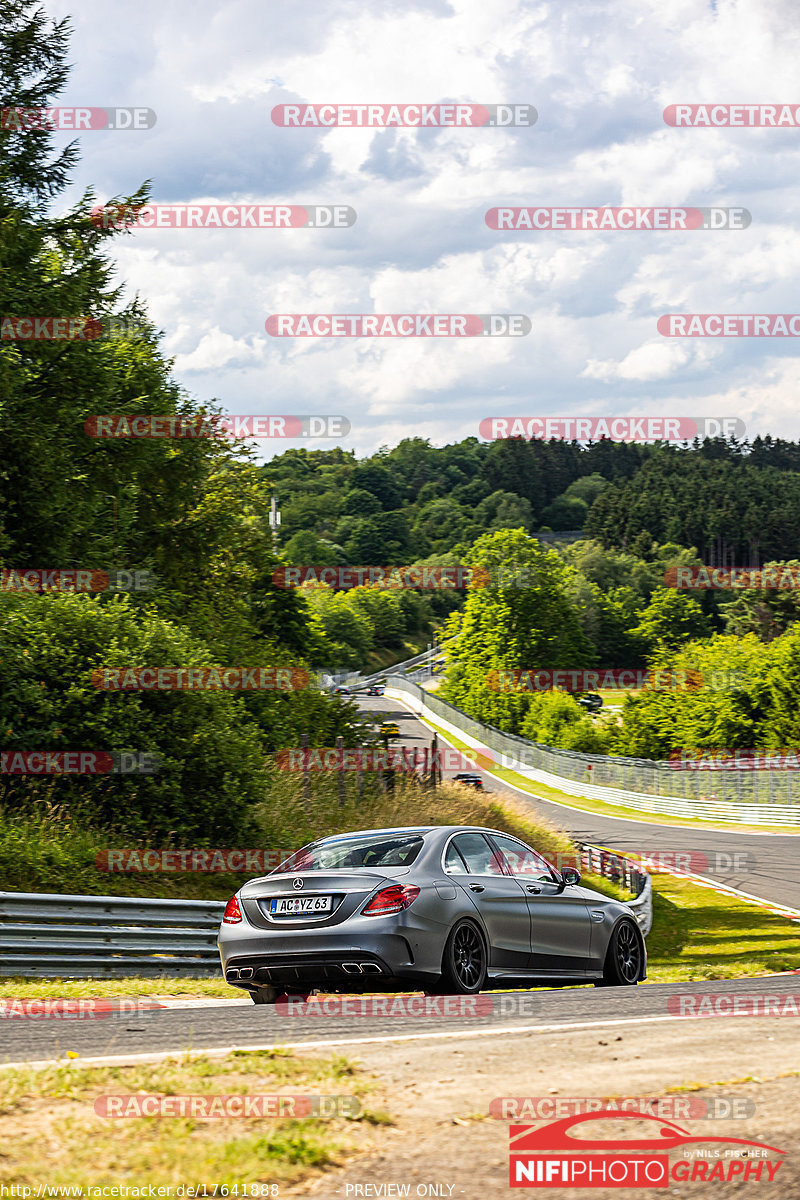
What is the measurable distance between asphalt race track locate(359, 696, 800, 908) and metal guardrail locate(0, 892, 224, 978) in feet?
51.2

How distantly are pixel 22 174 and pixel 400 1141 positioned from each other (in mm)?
28162

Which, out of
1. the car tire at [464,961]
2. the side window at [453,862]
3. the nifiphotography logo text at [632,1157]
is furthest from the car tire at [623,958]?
the nifiphotography logo text at [632,1157]

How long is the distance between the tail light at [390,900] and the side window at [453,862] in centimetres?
64

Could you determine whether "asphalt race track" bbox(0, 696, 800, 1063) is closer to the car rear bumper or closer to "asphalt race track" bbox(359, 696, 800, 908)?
the car rear bumper

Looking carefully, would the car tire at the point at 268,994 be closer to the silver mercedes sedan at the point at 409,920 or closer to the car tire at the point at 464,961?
the silver mercedes sedan at the point at 409,920

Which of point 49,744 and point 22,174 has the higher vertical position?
point 22,174

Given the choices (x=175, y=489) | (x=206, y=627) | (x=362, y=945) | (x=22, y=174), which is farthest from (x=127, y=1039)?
(x=175, y=489)

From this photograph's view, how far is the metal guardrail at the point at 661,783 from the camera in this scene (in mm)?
44438

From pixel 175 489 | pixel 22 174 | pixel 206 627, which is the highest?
pixel 22 174

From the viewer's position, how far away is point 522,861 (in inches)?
411

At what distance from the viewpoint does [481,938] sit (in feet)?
30.5

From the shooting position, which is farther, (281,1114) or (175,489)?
(175,489)

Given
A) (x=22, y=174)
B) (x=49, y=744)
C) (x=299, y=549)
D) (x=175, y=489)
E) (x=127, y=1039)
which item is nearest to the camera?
(x=127, y=1039)

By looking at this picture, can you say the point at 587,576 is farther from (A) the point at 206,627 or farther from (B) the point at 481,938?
(B) the point at 481,938
